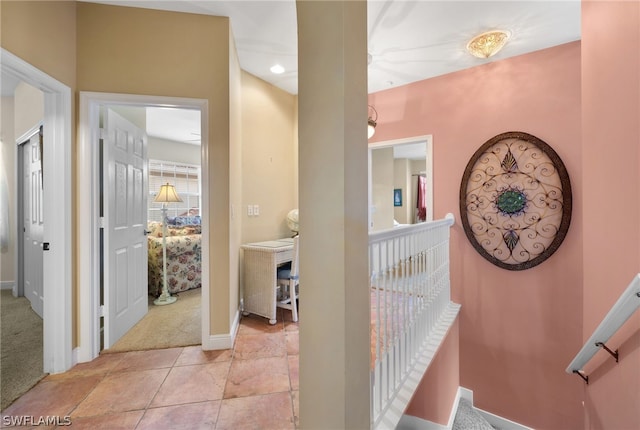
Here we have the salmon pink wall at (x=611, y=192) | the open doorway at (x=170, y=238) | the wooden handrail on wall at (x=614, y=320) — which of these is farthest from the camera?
the open doorway at (x=170, y=238)

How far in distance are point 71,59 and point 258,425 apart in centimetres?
271

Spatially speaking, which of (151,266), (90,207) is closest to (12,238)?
(151,266)

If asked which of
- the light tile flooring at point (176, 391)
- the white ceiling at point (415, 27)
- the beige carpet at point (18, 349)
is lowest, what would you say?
the light tile flooring at point (176, 391)

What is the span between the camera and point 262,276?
2.68 metres

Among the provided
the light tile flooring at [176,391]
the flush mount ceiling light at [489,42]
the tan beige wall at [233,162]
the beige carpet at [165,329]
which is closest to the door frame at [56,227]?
the light tile flooring at [176,391]

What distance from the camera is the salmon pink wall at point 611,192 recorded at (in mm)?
1297

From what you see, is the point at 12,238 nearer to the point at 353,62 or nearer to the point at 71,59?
the point at 71,59

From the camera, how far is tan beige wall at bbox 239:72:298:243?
2.96 meters

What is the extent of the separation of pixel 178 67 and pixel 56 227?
145cm

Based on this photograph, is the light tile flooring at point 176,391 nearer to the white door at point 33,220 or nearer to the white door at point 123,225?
the white door at point 123,225

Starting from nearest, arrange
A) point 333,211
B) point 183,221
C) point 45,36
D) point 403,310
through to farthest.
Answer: point 333,211, point 403,310, point 45,36, point 183,221

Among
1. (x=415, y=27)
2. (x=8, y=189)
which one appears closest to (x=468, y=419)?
(x=415, y=27)

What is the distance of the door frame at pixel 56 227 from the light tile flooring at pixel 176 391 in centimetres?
21

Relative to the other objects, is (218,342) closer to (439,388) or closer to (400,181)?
(439,388)
